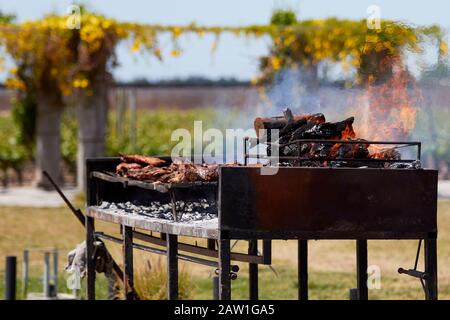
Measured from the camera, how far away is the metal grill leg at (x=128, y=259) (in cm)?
740

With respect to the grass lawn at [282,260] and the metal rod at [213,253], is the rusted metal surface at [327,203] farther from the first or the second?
the grass lawn at [282,260]

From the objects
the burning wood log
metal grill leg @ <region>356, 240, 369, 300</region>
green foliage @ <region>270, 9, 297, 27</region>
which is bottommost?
metal grill leg @ <region>356, 240, 369, 300</region>

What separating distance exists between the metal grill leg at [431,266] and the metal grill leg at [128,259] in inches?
79.6

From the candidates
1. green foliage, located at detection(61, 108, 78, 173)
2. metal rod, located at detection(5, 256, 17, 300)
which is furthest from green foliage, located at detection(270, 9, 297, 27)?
metal rod, located at detection(5, 256, 17, 300)

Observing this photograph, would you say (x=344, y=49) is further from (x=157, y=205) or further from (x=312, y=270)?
(x=157, y=205)

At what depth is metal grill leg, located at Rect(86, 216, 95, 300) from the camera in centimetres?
821

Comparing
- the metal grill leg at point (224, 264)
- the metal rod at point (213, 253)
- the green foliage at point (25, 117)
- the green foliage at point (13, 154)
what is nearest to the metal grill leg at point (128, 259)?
the metal rod at point (213, 253)

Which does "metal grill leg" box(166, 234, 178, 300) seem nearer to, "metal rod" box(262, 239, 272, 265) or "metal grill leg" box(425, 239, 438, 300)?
"metal rod" box(262, 239, 272, 265)

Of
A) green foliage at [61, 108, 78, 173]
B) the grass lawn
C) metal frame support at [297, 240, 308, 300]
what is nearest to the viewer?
metal frame support at [297, 240, 308, 300]

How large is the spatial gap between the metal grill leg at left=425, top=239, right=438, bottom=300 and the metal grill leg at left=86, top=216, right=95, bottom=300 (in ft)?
9.17

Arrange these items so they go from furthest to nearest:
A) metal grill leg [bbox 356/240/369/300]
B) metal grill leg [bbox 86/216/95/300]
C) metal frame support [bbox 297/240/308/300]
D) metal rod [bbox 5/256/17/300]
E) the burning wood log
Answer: metal rod [bbox 5/256/17/300], metal grill leg [bbox 86/216/95/300], metal frame support [bbox 297/240/308/300], metal grill leg [bbox 356/240/369/300], the burning wood log
